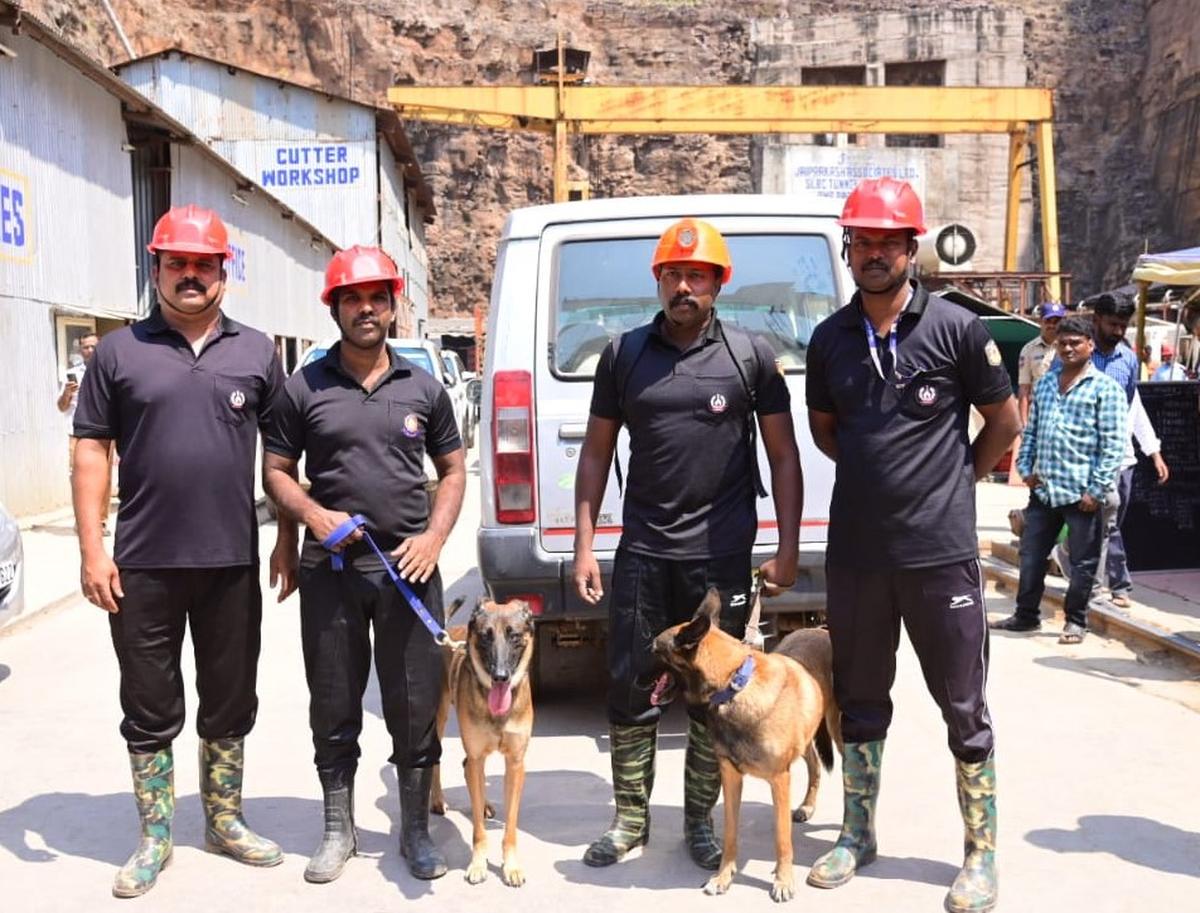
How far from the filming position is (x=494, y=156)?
47.2 meters

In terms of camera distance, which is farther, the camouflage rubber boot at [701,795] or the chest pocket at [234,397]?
the camouflage rubber boot at [701,795]

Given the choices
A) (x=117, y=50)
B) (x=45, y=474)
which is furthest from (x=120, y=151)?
(x=117, y=50)

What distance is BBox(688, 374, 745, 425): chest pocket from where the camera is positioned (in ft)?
13.3

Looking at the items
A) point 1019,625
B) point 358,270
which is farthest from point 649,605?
point 1019,625

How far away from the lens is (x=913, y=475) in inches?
150

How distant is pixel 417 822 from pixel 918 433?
2.26 meters

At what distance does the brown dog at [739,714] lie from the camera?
151 inches

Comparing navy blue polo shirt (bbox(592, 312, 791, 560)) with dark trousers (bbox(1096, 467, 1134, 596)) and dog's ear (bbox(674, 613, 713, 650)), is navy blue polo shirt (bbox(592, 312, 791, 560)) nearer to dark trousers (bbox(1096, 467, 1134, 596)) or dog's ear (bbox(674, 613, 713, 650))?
dog's ear (bbox(674, 613, 713, 650))

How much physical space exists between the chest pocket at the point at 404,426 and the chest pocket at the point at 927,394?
167cm

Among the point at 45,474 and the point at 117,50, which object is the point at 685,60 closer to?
the point at 117,50

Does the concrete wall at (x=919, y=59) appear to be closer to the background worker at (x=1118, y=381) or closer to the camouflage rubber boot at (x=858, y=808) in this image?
the background worker at (x=1118, y=381)

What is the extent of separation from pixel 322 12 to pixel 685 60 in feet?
49.1

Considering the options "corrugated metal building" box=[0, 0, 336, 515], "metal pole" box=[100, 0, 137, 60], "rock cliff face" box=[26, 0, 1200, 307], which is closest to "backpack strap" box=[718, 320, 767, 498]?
"corrugated metal building" box=[0, 0, 336, 515]

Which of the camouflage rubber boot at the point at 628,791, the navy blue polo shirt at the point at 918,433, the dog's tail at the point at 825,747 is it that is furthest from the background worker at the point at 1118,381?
the camouflage rubber boot at the point at 628,791
